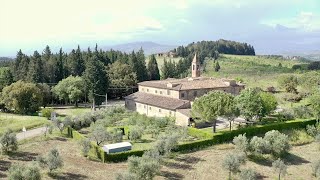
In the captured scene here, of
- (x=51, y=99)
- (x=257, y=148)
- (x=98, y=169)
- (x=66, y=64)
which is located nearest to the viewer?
(x=98, y=169)

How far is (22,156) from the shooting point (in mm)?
38750

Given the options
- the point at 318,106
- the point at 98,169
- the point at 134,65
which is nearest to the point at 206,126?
the point at 318,106

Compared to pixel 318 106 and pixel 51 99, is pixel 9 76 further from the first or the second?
pixel 318 106

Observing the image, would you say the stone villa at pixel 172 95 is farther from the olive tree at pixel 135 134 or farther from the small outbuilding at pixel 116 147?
the small outbuilding at pixel 116 147

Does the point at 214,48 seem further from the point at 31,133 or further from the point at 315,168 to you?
the point at 315,168

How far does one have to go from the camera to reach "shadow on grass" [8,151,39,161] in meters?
37.9

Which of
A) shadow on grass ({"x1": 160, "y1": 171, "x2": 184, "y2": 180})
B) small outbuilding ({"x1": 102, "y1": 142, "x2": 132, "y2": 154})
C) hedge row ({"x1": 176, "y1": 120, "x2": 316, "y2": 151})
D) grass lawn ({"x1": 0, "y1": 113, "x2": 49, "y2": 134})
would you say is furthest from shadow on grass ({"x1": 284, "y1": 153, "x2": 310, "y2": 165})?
grass lawn ({"x1": 0, "y1": 113, "x2": 49, "y2": 134})

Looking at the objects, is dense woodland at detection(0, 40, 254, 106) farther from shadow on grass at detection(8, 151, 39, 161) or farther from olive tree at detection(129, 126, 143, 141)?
shadow on grass at detection(8, 151, 39, 161)

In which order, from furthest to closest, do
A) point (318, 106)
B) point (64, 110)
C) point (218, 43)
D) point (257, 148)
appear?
point (218, 43), point (64, 110), point (318, 106), point (257, 148)

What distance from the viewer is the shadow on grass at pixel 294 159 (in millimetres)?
42653

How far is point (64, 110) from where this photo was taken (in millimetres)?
69938

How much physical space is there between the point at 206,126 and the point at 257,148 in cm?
1097

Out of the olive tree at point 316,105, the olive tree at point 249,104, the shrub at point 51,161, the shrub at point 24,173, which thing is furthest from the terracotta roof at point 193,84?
the shrub at point 24,173

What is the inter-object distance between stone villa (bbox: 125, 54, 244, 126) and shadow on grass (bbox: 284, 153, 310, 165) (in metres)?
15.7
